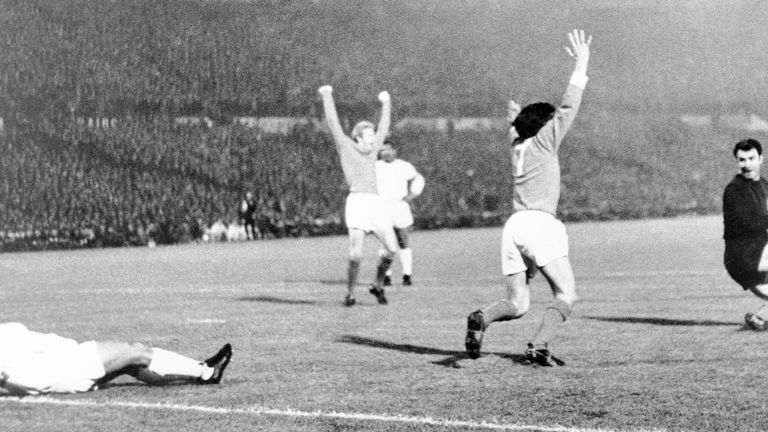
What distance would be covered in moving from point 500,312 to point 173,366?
7.98 ft

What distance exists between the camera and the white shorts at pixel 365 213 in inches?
534

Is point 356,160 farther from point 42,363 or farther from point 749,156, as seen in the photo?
point 42,363

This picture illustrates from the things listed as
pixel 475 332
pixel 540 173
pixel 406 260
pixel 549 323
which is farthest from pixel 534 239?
pixel 406 260

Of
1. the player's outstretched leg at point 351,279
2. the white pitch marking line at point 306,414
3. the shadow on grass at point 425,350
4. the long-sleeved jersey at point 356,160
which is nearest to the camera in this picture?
the white pitch marking line at point 306,414

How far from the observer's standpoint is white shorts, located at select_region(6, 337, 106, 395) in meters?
6.81

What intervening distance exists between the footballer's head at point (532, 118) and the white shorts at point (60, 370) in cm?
350

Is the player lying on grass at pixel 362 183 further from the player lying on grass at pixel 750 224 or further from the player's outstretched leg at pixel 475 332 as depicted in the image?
the player's outstretched leg at pixel 475 332

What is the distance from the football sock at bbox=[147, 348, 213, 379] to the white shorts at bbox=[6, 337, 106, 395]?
434mm

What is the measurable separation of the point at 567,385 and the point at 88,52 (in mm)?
38815

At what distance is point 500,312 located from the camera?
27.7ft

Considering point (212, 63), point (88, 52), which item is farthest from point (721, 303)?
point (212, 63)

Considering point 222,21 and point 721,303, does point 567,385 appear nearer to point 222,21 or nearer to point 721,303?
point 721,303

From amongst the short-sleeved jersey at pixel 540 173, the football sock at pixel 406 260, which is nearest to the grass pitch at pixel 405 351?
the football sock at pixel 406 260

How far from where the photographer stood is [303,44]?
171 feet
